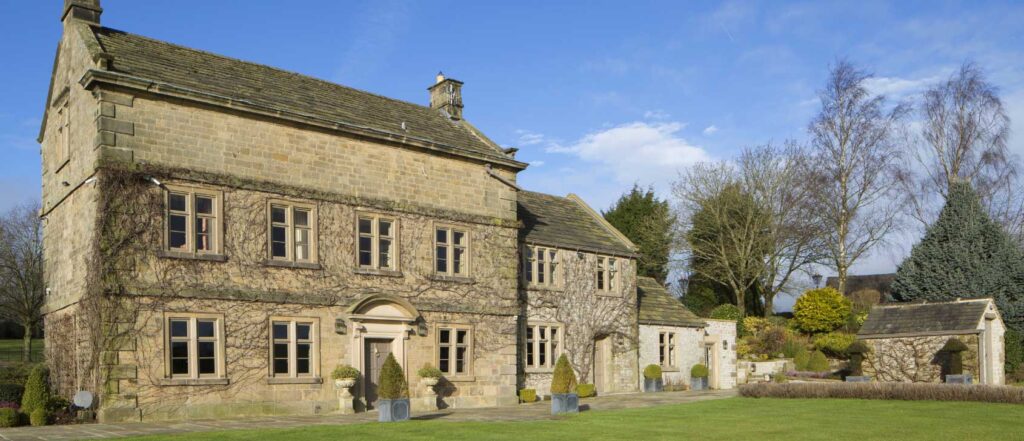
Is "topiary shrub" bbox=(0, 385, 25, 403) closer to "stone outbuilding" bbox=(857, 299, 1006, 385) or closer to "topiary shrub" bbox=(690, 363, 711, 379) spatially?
"topiary shrub" bbox=(690, 363, 711, 379)

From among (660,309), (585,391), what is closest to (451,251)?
(585,391)

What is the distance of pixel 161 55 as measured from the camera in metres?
22.1

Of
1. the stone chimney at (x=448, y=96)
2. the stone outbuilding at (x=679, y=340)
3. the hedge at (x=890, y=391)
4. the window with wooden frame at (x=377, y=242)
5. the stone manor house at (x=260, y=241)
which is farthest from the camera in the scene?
the stone outbuilding at (x=679, y=340)

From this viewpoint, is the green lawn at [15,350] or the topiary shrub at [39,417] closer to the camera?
the topiary shrub at [39,417]

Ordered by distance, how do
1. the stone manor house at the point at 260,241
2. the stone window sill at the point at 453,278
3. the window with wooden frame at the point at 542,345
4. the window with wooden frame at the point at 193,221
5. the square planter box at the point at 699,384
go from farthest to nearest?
the square planter box at the point at 699,384 → the window with wooden frame at the point at 542,345 → the stone window sill at the point at 453,278 → the window with wooden frame at the point at 193,221 → the stone manor house at the point at 260,241

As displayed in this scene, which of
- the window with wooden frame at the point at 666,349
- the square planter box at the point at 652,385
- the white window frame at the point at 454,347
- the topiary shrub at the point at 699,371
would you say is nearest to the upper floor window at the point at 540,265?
the white window frame at the point at 454,347

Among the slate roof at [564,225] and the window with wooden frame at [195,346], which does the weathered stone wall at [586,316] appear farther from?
the window with wooden frame at [195,346]

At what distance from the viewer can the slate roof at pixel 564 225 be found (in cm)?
3033

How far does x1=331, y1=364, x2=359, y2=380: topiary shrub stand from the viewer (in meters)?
22.0

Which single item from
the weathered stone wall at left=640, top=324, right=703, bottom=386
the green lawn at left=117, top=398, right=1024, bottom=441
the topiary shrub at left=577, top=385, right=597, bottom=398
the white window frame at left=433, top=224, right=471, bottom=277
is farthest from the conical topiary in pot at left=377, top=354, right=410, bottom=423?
the weathered stone wall at left=640, top=324, right=703, bottom=386

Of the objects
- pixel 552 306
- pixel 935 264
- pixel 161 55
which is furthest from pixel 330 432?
pixel 935 264

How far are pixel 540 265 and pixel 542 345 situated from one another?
106 inches

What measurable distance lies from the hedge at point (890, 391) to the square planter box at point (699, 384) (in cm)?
790

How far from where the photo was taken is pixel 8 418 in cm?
1806
